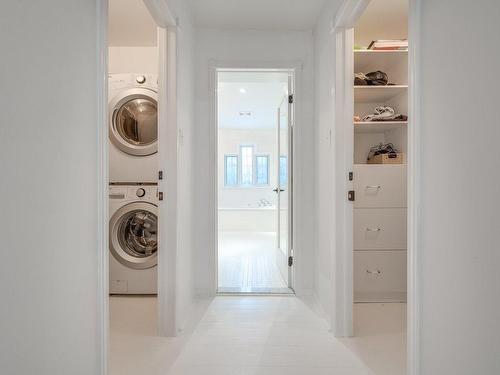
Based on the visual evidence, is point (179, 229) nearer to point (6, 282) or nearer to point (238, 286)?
point (238, 286)

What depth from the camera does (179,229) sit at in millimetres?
2195

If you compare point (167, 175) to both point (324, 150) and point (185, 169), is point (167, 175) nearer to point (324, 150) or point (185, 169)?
point (185, 169)

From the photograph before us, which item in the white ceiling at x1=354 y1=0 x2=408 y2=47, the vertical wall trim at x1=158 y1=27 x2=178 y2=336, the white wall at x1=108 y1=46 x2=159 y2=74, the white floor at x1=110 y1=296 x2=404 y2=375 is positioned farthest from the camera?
the white wall at x1=108 y1=46 x2=159 y2=74

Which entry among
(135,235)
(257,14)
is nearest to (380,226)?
(257,14)

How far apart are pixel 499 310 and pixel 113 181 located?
2.81 meters

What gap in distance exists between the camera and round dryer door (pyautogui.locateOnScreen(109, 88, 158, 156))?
283 centimetres

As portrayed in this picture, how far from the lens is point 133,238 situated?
290 cm

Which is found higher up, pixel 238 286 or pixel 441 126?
pixel 441 126

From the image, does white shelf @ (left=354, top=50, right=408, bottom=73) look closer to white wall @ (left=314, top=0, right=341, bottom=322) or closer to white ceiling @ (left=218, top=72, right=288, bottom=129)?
white wall @ (left=314, top=0, right=341, bottom=322)

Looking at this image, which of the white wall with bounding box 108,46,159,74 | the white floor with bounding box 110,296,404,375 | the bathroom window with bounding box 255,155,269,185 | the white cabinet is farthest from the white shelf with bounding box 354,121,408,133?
the bathroom window with bounding box 255,155,269,185

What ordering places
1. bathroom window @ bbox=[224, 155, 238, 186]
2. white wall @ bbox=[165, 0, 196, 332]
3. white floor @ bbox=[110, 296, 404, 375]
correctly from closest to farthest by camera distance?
white floor @ bbox=[110, 296, 404, 375] < white wall @ bbox=[165, 0, 196, 332] < bathroom window @ bbox=[224, 155, 238, 186]

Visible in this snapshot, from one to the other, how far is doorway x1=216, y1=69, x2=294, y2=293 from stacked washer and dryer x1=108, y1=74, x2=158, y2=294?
64 cm

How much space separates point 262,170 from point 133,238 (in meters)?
5.83

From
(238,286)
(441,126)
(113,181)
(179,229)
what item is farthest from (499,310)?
(113,181)
